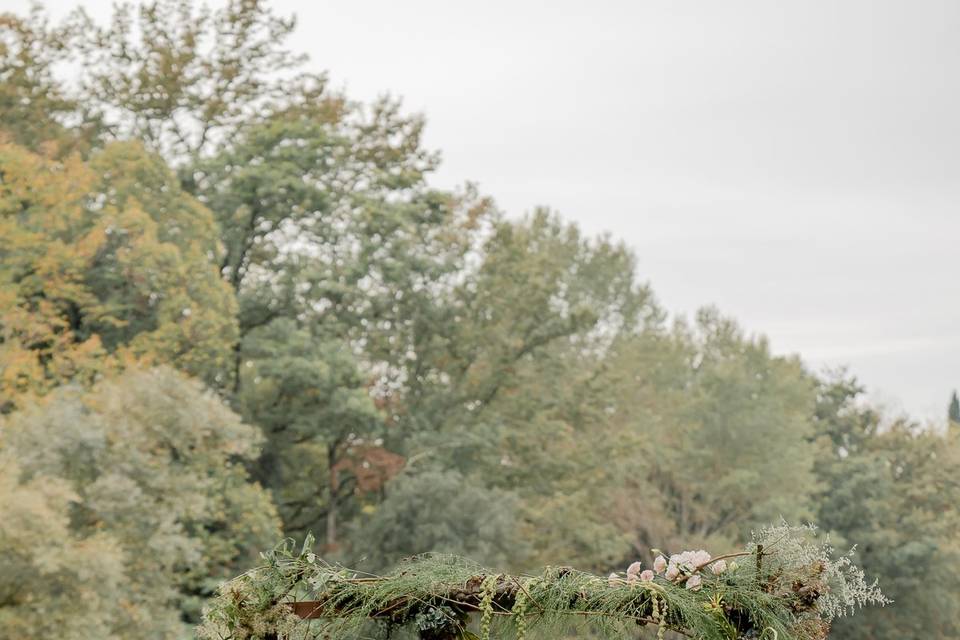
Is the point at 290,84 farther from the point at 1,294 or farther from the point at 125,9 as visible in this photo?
the point at 1,294

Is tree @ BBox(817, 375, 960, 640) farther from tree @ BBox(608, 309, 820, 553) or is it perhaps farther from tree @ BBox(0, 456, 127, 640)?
tree @ BBox(0, 456, 127, 640)

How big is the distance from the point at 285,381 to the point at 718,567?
51.3ft

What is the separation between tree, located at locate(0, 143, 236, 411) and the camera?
1558 centimetres

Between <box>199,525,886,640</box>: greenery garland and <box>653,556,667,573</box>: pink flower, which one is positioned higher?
<box>653,556,667,573</box>: pink flower

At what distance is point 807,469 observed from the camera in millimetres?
26031

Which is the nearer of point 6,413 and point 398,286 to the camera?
point 6,413

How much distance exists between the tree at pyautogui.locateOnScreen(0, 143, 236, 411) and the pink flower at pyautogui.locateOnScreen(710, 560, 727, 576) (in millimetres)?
12993

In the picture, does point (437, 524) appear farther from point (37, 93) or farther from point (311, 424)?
point (37, 93)

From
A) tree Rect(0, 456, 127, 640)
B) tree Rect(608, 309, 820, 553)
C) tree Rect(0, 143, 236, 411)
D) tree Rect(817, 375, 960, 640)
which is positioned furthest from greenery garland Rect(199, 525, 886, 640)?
tree Rect(817, 375, 960, 640)

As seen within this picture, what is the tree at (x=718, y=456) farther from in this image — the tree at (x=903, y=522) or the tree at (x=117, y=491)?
the tree at (x=117, y=491)

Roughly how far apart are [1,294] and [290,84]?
855cm

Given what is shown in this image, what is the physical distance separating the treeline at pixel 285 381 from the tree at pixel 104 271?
0.05 metres

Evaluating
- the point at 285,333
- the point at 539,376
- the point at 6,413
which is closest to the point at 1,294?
the point at 6,413

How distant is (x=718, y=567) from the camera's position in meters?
3.39
